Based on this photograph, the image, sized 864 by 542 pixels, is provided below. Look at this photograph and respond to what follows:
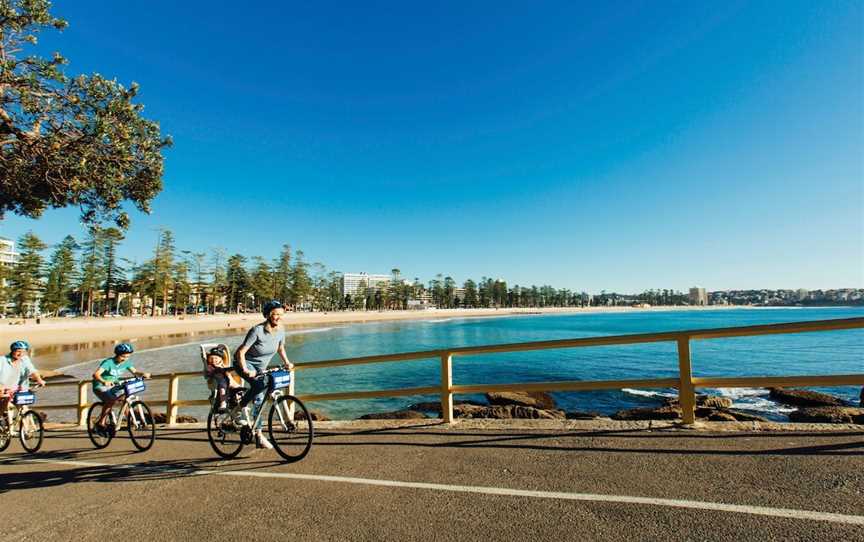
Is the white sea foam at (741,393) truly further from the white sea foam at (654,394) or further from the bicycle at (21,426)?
the bicycle at (21,426)

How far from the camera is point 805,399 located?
1567 cm

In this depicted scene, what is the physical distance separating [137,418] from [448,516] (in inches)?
206

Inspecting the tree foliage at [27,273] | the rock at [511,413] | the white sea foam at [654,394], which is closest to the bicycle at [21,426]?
the rock at [511,413]

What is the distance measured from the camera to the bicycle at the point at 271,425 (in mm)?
4941

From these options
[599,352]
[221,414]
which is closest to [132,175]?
[221,414]

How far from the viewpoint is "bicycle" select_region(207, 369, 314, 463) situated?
4.94 meters

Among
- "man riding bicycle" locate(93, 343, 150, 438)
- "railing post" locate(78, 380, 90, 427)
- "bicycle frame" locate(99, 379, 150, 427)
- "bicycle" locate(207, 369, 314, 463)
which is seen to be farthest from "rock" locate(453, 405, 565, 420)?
"railing post" locate(78, 380, 90, 427)

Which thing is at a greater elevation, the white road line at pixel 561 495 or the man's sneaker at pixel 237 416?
the man's sneaker at pixel 237 416

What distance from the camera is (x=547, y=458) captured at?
431 cm

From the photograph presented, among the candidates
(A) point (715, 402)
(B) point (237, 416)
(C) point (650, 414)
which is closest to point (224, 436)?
(B) point (237, 416)

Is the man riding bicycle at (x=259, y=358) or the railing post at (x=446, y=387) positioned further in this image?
the railing post at (x=446, y=387)

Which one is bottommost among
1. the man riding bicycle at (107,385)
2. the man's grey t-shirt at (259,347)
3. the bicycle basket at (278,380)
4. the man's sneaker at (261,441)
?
the man's sneaker at (261,441)

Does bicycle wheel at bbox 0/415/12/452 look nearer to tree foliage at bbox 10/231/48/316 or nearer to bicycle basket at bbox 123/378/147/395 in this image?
bicycle basket at bbox 123/378/147/395

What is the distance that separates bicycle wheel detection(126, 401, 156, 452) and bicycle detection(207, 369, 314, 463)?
1331mm
